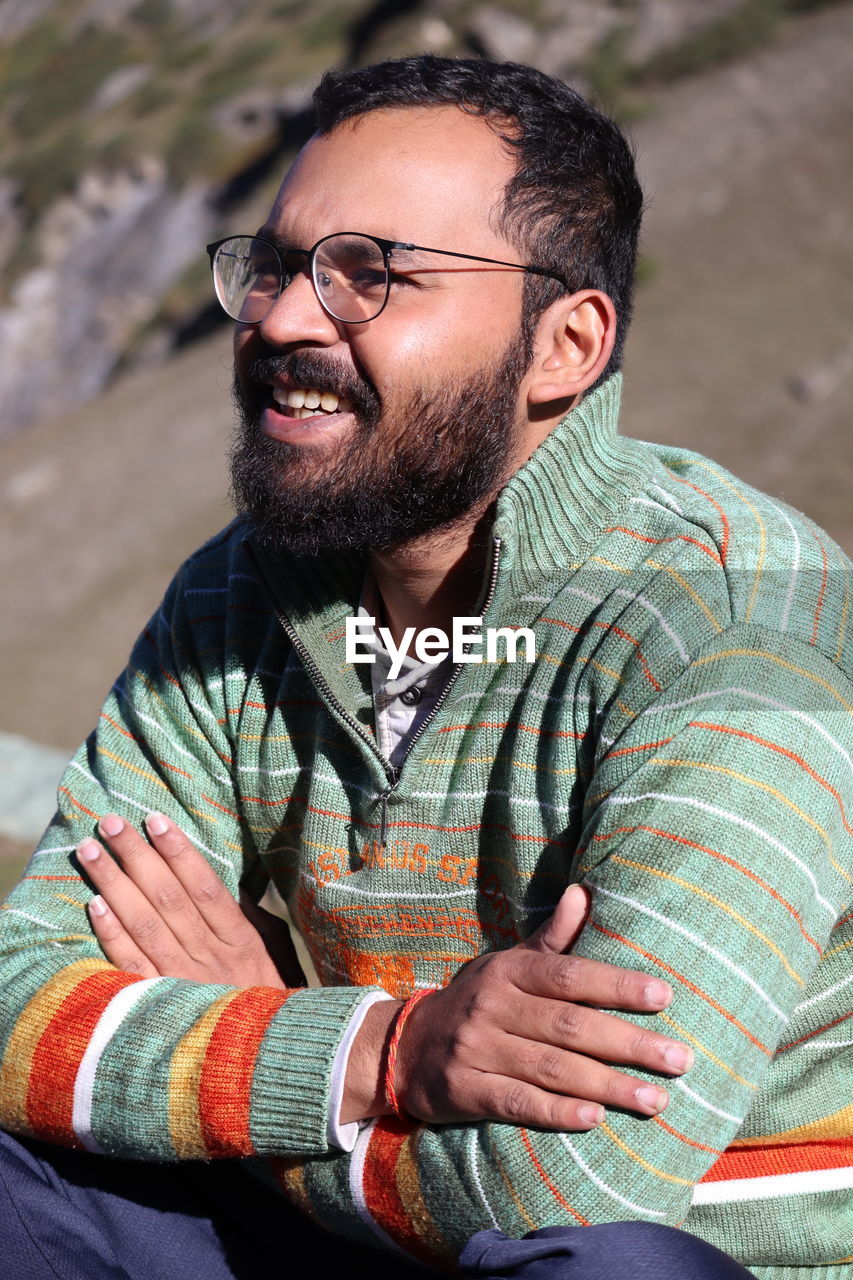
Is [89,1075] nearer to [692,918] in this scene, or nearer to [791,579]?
[692,918]

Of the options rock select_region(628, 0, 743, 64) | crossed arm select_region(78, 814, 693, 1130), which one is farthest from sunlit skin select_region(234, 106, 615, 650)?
rock select_region(628, 0, 743, 64)

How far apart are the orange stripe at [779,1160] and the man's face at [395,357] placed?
1076 millimetres

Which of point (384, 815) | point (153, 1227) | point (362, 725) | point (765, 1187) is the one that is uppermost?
point (362, 725)

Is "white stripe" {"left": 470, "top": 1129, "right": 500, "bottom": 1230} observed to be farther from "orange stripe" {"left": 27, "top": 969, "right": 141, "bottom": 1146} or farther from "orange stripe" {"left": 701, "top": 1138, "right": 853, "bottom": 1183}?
"orange stripe" {"left": 27, "top": 969, "right": 141, "bottom": 1146}

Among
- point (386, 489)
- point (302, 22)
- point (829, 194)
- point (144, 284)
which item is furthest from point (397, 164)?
point (302, 22)

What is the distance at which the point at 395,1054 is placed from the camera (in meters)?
1.82

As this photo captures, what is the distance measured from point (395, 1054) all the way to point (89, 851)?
0.79 metres

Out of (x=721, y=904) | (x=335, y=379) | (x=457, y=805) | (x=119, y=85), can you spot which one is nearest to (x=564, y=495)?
(x=335, y=379)

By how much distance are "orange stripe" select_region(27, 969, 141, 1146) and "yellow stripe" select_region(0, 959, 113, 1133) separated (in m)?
0.01

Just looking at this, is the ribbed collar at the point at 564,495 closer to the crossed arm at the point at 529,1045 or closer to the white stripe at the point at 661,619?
the white stripe at the point at 661,619

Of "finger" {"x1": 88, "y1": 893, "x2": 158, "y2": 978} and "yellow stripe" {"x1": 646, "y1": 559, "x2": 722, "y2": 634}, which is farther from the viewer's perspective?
"finger" {"x1": 88, "y1": 893, "x2": 158, "y2": 978}

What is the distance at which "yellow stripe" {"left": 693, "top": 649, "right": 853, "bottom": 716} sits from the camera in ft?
5.81

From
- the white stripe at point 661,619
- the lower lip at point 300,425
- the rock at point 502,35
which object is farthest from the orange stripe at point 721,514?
the rock at point 502,35

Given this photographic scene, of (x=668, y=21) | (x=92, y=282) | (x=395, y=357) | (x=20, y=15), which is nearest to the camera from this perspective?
(x=395, y=357)
